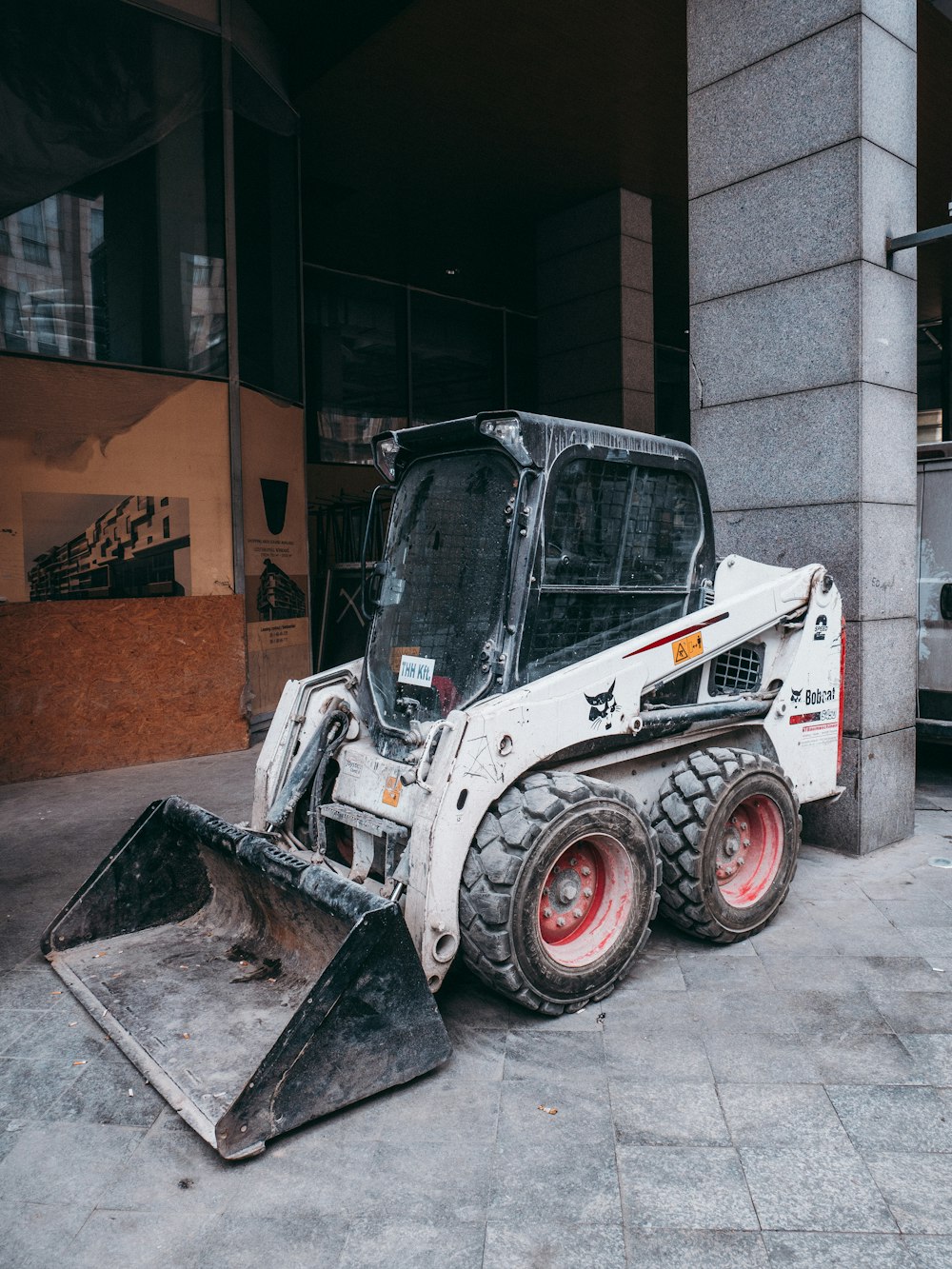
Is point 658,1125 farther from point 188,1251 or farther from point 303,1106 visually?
point 188,1251

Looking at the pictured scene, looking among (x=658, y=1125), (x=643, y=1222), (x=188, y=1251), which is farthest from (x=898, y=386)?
(x=188, y=1251)

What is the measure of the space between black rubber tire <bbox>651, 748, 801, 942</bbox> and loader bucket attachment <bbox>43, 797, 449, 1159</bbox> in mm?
1517

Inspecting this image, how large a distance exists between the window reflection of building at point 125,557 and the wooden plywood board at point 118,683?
0.44 ft

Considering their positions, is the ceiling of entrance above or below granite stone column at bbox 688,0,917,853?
above

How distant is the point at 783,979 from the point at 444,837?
1.83m

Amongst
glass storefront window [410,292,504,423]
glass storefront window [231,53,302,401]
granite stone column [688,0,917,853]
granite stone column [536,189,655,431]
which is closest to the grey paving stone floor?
granite stone column [688,0,917,853]

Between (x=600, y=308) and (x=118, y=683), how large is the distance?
9085 mm

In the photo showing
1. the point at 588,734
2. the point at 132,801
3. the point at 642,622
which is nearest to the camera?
the point at 588,734

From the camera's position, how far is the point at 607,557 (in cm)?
481

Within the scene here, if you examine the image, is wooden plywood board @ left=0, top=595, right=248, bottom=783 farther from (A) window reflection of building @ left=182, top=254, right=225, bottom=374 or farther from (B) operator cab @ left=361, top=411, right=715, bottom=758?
(B) operator cab @ left=361, top=411, right=715, bottom=758

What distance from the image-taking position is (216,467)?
10039 mm

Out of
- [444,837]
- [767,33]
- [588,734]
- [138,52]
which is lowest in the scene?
[444,837]

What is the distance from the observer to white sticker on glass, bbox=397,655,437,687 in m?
4.73

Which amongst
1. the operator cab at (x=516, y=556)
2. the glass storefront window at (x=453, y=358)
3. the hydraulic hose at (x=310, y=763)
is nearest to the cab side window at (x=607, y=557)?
the operator cab at (x=516, y=556)
